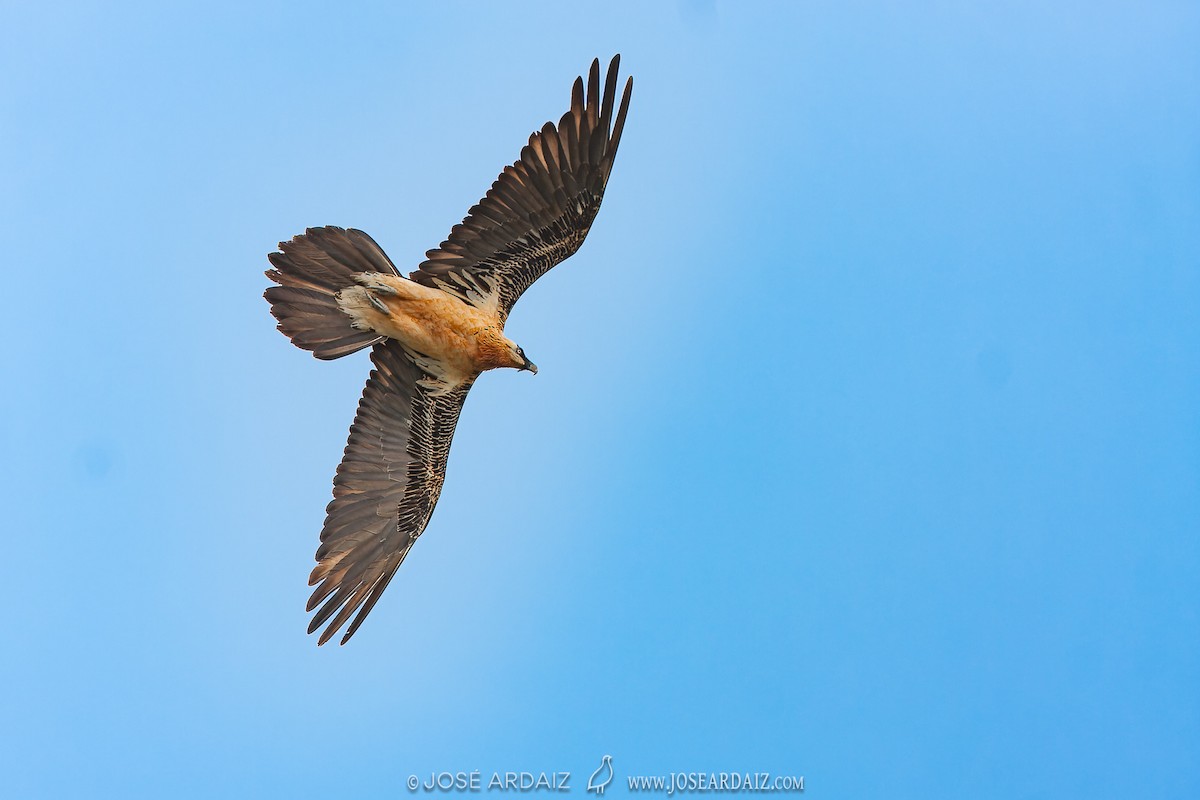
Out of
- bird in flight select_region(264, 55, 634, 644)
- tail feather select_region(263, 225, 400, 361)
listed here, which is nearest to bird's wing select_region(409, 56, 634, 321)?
bird in flight select_region(264, 55, 634, 644)

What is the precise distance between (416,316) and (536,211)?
146cm

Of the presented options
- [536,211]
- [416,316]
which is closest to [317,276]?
[416,316]

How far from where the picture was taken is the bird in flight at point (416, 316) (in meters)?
10.6

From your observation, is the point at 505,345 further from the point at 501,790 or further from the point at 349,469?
the point at 501,790

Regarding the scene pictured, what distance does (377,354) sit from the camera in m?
11.6

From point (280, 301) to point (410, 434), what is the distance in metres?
1.87

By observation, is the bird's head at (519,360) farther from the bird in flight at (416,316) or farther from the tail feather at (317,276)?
the tail feather at (317,276)

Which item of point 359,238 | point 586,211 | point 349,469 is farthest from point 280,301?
point 586,211

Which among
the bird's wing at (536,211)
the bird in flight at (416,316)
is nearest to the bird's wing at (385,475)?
the bird in flight at (416,316)

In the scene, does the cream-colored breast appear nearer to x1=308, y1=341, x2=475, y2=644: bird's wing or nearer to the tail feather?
the tail feather

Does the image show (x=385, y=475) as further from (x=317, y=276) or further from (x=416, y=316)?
(x=317, y=276)

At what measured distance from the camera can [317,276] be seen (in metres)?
10.8

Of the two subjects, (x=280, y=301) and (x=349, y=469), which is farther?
(x=349, y=469)

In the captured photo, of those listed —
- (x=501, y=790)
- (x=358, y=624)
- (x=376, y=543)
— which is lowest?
(x=501, y=790)
